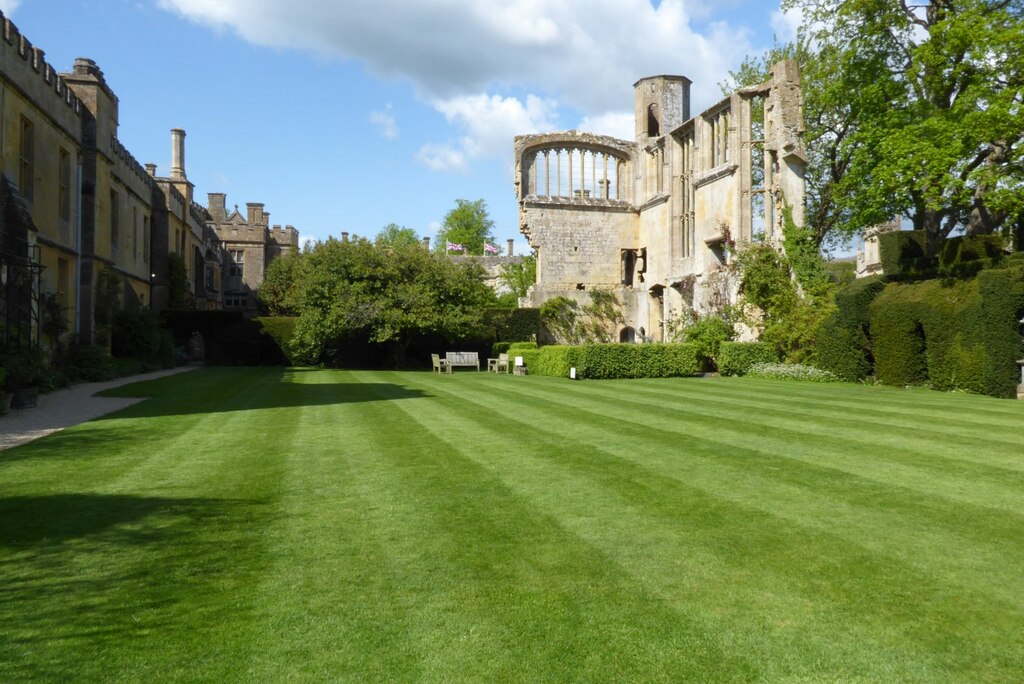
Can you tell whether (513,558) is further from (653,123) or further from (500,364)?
(653,123)

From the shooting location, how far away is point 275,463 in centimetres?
709

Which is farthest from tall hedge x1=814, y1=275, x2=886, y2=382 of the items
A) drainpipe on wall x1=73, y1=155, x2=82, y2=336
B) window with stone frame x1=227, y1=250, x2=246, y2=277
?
window with stone frame x1=227, y1=250, x2=246, y2=277

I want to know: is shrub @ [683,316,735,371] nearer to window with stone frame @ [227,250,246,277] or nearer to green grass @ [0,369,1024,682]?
green grass @ [0,369,1024,682]

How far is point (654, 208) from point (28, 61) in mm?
26908

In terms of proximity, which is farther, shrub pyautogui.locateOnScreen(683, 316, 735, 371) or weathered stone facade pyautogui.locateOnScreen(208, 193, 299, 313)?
weathered stone facade pyautogui.locateOnScreen(208, 193, 299, 313)

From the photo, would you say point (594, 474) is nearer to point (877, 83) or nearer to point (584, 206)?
point (877, 83)

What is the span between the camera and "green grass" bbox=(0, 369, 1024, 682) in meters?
3.12

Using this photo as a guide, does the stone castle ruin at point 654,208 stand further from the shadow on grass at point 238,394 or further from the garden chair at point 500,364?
the shadow on grass at point 238,394

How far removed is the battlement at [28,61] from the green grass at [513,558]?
453 inches

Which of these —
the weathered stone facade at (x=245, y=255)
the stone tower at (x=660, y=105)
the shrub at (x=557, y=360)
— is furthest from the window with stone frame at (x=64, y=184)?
the weathered stone facade at (x=245, y=255)

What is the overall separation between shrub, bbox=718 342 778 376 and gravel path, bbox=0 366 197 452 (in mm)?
17253

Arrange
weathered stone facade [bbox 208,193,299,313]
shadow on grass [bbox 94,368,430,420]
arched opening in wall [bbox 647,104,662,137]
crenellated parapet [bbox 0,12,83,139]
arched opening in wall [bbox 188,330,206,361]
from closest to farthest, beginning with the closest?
shadow on grass [bbox 94,368,430,420], crenellated parapet [bbox 0,12,83,139], arched opening in wall [bbox 188,330,206,361], arched opening in wall [bbox 647,104,662,137], weathered stone facade [bbox 208,193,299,313]

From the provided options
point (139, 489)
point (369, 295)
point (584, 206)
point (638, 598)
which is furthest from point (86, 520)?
point (584, 206)

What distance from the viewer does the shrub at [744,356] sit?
76.0 ft
